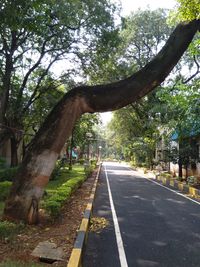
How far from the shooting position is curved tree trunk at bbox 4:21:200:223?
28.6 ft

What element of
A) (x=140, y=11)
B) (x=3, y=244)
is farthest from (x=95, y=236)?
(x=140, y=11)

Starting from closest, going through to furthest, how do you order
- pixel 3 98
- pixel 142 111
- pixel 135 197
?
pixel 135 197, pixel 3 98, pixel 142 111

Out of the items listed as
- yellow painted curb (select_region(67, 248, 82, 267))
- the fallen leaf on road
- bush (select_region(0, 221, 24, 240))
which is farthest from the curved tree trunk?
yellow painted curb (select_region(67, 248, 82, 267))

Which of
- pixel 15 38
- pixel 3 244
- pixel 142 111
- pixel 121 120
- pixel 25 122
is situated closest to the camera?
pixel 3 244

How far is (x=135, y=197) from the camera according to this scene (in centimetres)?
1756

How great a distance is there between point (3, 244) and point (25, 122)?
23.0 m

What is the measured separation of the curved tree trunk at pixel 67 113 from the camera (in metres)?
8.71

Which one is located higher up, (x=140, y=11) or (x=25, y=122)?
(x=140, y=11)

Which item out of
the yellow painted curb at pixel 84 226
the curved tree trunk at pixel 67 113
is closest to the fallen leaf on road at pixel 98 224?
the yellow painted curb at pixel 84 226

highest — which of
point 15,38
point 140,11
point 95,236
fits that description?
point 140,11

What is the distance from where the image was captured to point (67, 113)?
29.5 feet

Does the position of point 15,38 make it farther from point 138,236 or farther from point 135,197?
point 138,236

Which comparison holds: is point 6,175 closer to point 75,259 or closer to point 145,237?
point 145,237

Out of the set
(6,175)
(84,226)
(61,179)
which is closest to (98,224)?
(84,226)
